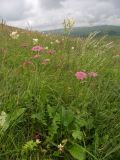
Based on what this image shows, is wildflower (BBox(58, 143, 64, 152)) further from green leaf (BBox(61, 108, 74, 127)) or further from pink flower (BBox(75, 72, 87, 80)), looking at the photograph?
pink flower (BBox(75, 72, 87, 80))

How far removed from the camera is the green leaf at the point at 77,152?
3.23m

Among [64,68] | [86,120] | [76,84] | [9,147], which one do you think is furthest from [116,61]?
[9,147]

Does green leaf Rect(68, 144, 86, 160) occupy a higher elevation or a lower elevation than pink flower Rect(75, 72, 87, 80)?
lower

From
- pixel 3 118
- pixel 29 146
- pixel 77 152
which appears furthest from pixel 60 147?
pixel 3 118

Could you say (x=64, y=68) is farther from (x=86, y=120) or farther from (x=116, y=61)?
(x=116, y=61)

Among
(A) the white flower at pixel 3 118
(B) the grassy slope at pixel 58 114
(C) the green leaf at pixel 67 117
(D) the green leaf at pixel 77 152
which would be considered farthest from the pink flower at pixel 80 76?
(A) the white flower at pixel 3 118

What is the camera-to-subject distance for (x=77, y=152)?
3.26 meters

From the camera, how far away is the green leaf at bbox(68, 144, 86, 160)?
323cm

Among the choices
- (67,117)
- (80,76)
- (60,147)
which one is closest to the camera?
(60,147)

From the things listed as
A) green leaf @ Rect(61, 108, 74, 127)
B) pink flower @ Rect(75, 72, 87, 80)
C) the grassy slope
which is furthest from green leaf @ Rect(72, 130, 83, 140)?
pink flower @ Rect(75, 72, 87, 80)

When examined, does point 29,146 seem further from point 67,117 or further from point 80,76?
point 80,76

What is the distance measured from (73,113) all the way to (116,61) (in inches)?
105

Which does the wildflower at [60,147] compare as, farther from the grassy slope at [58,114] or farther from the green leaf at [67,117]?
the green leaf at [67,117]

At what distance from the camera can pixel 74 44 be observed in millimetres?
5297
